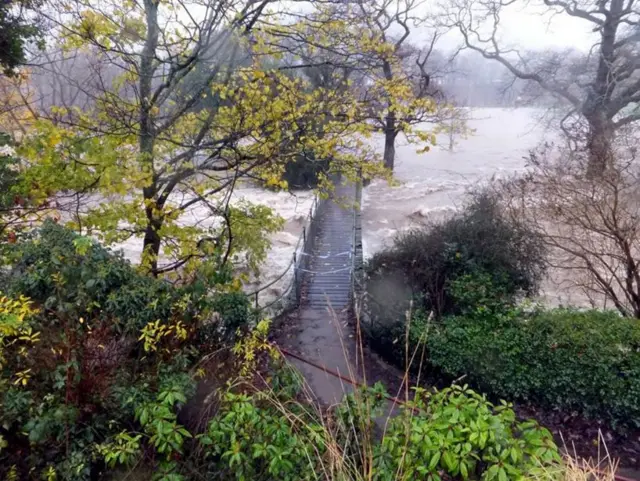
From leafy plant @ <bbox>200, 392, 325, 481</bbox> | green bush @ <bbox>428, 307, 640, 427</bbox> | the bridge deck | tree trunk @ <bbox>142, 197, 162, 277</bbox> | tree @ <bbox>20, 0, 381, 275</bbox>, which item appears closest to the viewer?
leafy plant @ <bbox>200, 392, 325, 481</bbox>

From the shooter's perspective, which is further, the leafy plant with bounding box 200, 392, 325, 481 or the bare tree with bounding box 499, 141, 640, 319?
the bare tree with bounding box 499, 141, 640, 319

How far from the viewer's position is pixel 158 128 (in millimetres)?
7309

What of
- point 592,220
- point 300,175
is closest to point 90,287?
point 592,220

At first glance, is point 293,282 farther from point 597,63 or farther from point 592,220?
point 597,63

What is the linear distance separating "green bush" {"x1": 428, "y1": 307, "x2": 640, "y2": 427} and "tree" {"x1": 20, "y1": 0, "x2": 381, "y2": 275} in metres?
3.71

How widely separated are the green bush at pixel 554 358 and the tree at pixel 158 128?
3713 millimetres

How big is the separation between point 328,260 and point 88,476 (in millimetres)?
10865

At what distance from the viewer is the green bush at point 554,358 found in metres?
6.59

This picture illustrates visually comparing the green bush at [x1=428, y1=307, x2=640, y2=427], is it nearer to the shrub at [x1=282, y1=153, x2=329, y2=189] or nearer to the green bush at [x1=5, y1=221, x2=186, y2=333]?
the green bush at [x1=5, y1=221, x2=186, y2=333]

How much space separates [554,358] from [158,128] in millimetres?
7295

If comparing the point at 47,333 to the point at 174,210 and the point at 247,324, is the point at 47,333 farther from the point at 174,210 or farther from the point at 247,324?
the point at 174,210

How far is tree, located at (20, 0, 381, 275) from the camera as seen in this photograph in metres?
5.82

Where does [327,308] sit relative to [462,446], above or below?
below

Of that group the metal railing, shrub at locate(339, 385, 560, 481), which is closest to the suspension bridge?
the metal railing
